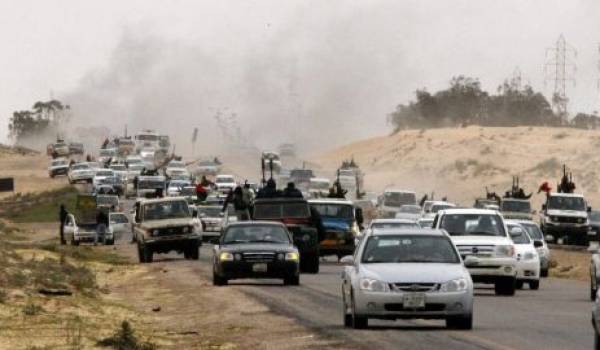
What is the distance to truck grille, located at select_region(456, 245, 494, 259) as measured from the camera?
3594 cm

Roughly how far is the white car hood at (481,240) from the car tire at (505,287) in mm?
910

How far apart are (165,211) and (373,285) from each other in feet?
102

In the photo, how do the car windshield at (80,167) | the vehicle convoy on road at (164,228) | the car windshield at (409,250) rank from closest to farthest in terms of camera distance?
the car windshield at (409,250) → the vehicle convoy on road at (164,228) → the car windshield at (80,167)

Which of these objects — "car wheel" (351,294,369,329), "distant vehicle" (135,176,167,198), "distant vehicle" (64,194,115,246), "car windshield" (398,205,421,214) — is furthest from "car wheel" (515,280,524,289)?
"distant vehicle" (135,176,167,198)

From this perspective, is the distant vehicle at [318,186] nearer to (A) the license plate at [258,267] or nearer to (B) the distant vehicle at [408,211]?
(B) the distant vehicle at [408,211]

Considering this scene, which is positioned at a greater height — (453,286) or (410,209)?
(410,209)

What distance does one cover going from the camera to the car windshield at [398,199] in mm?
92062

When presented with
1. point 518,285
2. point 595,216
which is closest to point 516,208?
point 595,216

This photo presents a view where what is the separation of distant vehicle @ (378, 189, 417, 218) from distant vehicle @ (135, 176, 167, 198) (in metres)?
17.8

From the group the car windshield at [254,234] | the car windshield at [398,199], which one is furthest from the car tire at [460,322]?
the car windshield at [398,199]

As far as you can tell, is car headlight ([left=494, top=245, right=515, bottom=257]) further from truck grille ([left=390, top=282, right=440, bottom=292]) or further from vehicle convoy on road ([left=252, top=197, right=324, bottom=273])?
truck grille ([left=390, top=282, right=440, bottom=292])

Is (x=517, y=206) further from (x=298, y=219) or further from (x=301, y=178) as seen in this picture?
(x=301, y=178)

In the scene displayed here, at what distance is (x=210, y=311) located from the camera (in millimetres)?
31578

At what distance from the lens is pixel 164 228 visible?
54125 mm
